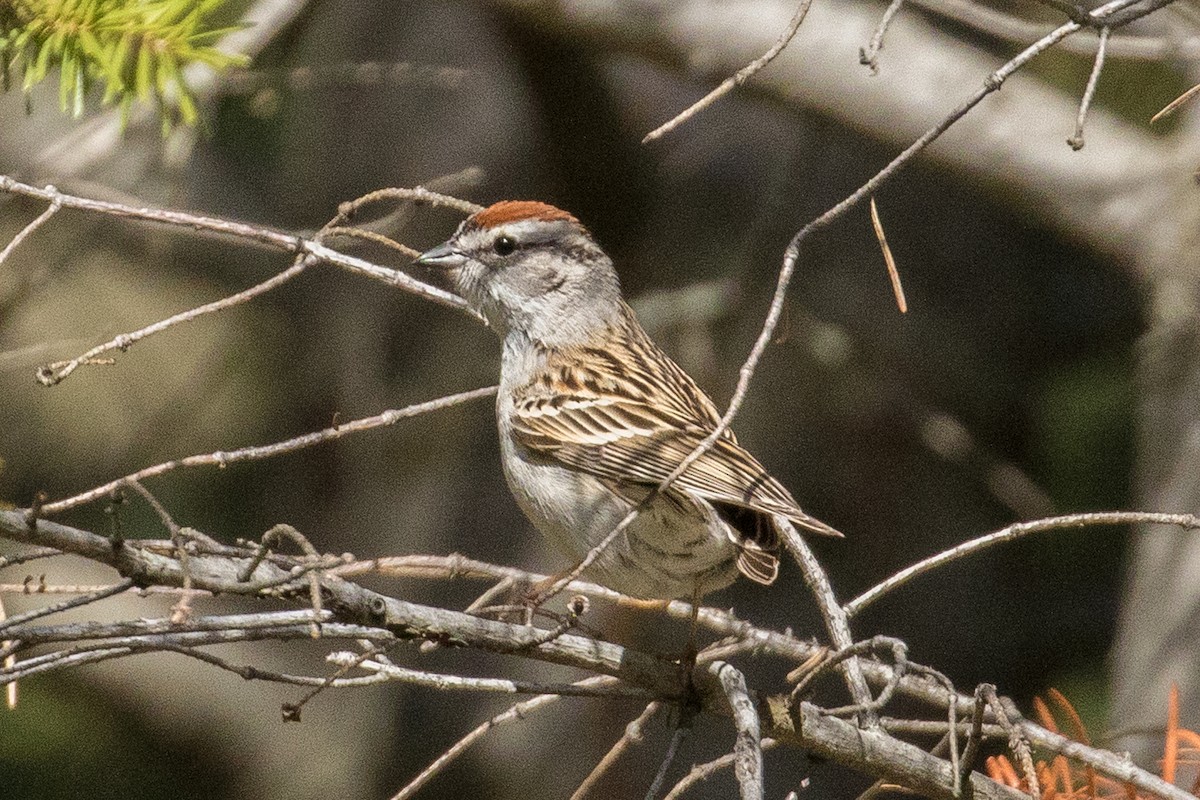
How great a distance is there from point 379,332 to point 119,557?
14.0 ft

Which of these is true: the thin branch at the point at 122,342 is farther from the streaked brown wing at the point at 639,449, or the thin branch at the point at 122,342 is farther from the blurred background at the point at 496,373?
the blurred background at the point at 496,373

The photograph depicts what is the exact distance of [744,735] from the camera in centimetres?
165

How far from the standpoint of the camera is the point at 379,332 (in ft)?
18.4

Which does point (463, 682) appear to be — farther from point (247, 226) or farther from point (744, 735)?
point (247, 226)

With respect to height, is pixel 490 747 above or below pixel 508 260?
→ below

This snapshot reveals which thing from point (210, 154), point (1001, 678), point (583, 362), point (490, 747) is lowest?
point (490, 747)

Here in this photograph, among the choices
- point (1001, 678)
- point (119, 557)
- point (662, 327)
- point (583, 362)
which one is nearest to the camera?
point (119, 557)

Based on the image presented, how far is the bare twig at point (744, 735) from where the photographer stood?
1.58 metres

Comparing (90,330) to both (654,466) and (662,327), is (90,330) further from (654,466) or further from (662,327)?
(654,466)

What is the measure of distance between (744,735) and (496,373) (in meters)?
3.64

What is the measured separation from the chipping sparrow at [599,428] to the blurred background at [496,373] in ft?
3.86

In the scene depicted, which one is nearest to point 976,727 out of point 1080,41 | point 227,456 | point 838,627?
point 838,627

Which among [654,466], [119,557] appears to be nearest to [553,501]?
[654,466]

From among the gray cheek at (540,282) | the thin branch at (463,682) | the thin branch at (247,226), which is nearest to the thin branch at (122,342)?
the thin branch at (247,226)
